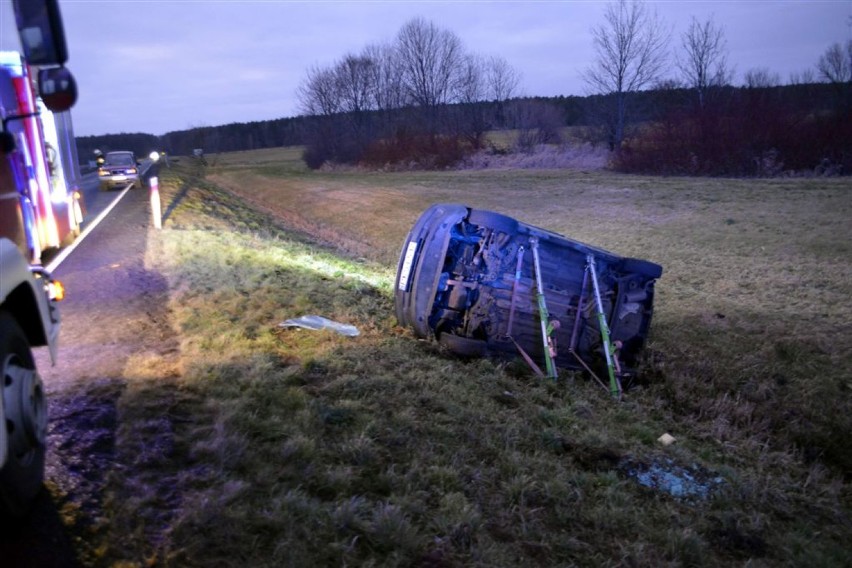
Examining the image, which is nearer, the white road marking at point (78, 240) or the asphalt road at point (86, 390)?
the asphalt road at point (86, 390)

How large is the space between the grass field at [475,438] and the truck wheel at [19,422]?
46 cm

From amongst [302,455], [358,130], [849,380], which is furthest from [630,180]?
[358,130]

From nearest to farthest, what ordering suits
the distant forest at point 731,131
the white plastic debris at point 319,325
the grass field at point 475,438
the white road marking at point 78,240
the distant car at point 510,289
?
the grass field at point 475,438 → the distant car at point 510,289 → the white plastic debris at point 319,325 → the white road marking at point 78,240 → the distant forest at point 731,131

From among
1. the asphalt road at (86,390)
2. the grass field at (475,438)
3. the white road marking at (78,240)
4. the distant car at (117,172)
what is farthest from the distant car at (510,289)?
the distant car at (117,172)

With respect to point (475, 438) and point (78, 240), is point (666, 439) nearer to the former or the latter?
point (475, 438)

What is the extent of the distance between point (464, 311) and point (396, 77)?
220 feet

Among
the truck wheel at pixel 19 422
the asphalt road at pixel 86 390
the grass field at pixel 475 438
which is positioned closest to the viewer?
the truck wheel at pixel 19 422

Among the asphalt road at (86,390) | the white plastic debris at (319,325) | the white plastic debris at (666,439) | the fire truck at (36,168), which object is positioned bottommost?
the white plastic debris at (666,439)

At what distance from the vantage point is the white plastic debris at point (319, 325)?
7125 millimetres

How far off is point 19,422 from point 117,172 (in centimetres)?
2720

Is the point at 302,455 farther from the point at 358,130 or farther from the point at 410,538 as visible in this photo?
the point at 358,130

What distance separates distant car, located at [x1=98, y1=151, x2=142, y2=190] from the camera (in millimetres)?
27469

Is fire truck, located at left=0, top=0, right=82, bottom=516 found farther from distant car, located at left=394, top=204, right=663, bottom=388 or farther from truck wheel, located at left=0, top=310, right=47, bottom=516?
distant car, located at left=394, top=204, right=663, bottom=388

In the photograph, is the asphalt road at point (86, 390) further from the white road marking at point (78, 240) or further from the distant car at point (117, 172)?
the distant car at point (117, 172)
